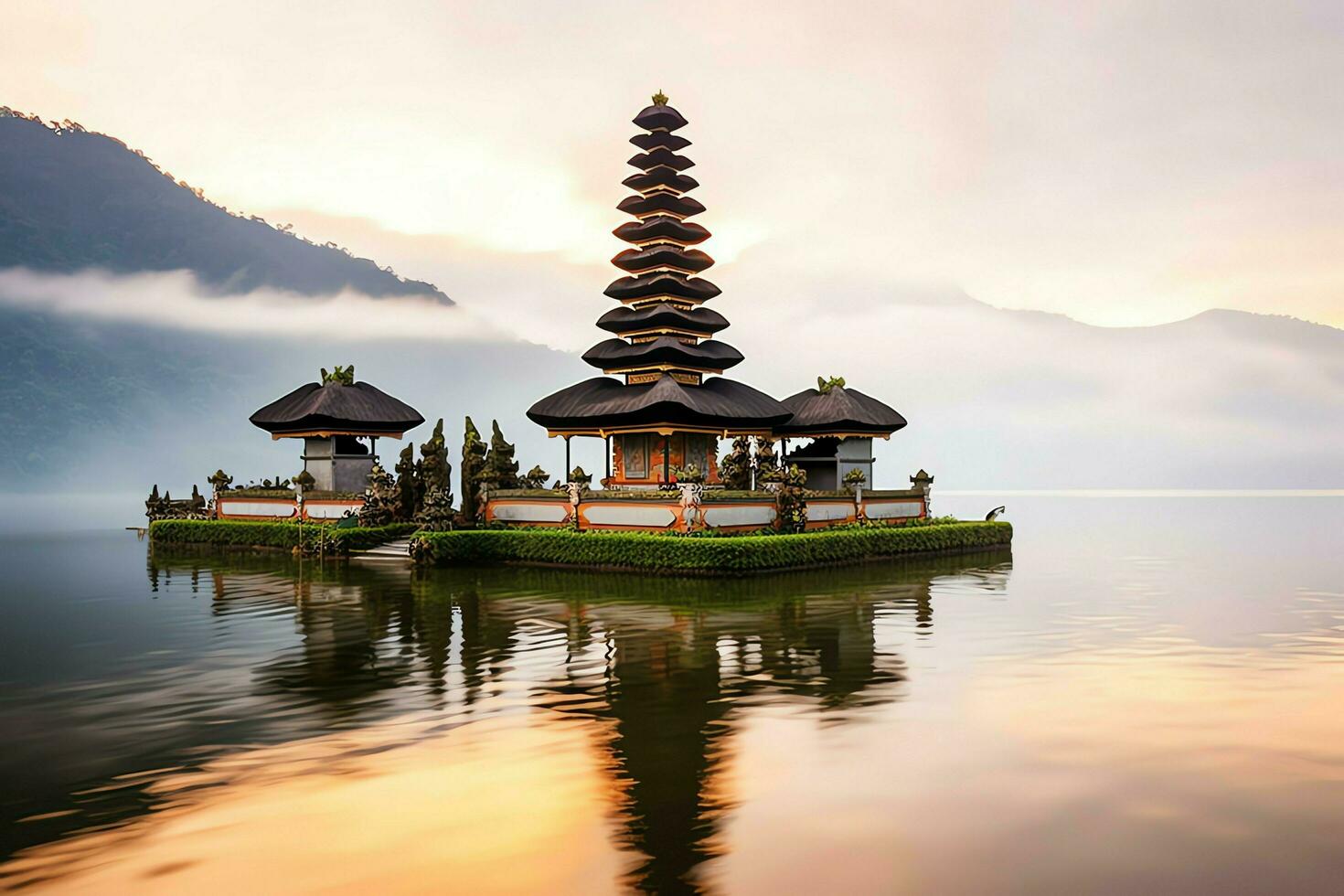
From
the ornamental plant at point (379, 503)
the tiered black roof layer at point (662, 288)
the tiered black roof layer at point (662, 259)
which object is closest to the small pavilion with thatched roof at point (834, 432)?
the tiered black roof layer at point (662, 288)

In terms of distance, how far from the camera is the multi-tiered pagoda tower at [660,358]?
39.4m

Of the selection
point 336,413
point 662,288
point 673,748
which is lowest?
point 673,748

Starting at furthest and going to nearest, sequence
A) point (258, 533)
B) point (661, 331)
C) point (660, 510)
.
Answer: point (661, 331) → point (258, 533) → point (660, 510)

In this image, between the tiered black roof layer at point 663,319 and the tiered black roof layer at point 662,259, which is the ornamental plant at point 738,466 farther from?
the tiered black roof layer at point 662,259

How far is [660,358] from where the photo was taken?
4178 cm

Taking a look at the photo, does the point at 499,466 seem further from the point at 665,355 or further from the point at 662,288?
the point at 662,288

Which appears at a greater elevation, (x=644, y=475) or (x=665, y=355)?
(x=665, y=355)

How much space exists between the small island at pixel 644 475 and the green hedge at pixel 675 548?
0.20 ft

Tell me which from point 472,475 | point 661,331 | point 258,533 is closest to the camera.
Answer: point 472,475

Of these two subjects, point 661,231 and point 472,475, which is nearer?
point 472,475

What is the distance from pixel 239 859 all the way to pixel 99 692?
815 centimetres

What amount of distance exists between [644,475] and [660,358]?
5098 mm

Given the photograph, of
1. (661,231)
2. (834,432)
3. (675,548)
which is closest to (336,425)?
(661,231)

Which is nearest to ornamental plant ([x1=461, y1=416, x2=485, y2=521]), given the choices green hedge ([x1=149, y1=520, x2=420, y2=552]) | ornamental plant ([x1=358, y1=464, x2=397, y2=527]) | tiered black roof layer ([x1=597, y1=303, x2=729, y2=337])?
green hedge ([x1=149, y1=520, x2=420, y2=552])
